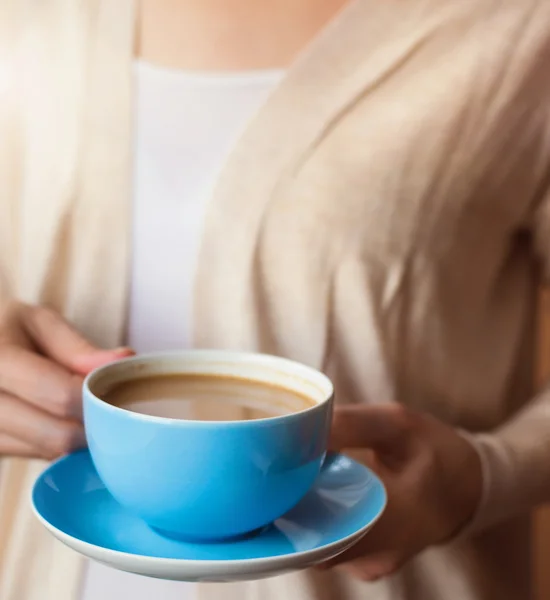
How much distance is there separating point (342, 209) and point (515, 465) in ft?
0.89

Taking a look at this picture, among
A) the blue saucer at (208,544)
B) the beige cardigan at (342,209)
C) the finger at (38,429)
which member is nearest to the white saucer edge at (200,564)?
the blue saucer at (208,544)

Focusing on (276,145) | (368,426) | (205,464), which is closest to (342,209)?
(276,145)

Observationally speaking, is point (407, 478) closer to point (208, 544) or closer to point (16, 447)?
point (208, 544)

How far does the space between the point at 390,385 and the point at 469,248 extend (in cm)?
15

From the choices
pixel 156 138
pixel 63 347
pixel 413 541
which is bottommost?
pixel 413 541

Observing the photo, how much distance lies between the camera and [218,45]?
0.66 meters

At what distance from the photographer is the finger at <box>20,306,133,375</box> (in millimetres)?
522

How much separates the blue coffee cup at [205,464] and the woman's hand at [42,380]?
3.5 inches

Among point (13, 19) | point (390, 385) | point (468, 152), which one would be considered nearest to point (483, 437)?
point (390, 385)

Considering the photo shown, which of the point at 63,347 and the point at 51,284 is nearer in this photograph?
the point at 63,347

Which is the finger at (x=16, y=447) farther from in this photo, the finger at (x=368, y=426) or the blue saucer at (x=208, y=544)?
the finger at (x=368, y=426)

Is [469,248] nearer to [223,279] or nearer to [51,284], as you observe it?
[223,279]

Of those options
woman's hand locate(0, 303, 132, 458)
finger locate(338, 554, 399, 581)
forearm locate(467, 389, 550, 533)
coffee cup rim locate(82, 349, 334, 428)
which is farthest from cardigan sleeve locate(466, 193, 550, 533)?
woman's hand locate(0, 303, 132, 458)

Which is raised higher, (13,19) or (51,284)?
(13,19)
